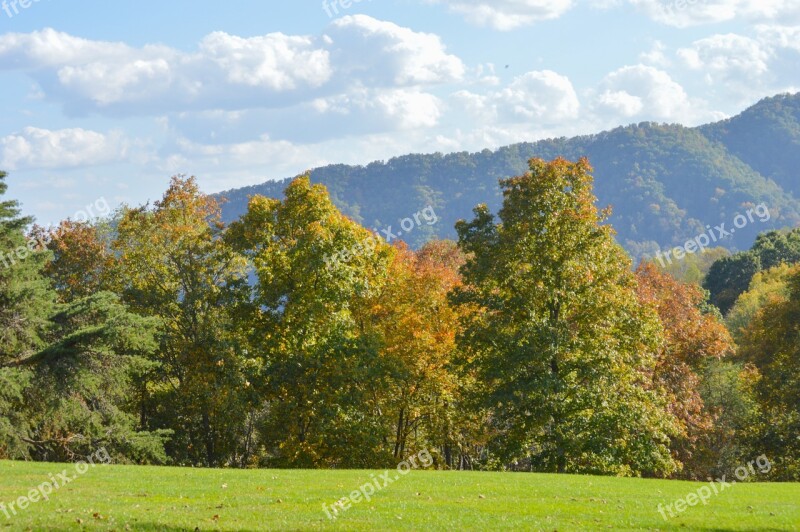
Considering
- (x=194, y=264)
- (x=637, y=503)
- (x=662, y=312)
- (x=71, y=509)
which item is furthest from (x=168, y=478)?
(x=662, y=312)

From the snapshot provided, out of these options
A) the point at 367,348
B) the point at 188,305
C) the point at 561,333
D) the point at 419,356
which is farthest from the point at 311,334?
the point at 561,333

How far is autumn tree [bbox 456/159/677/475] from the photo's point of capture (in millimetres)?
33906

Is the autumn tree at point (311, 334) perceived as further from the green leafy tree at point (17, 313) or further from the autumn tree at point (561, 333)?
the green leafy tree at point (17, 313)

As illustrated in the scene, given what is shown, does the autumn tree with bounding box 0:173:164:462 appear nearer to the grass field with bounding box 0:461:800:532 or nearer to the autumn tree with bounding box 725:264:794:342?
the grass field with bounding box 0:461:800:532

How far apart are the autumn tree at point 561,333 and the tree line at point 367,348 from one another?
0.30 ft

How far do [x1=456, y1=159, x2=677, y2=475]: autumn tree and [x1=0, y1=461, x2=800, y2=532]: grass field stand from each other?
603 cm

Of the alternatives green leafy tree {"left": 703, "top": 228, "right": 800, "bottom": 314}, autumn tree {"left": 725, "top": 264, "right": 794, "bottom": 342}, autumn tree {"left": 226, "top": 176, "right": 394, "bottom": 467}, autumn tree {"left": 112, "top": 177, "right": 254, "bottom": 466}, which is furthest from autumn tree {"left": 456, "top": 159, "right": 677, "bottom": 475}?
green leafy tree {"left": 703, "top": 228, "right": 800, "bottom": 314}

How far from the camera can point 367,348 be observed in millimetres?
39344

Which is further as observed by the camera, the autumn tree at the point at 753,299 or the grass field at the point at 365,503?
the autumn tree at the point at 753,299

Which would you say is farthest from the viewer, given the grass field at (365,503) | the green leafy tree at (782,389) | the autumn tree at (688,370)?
the autumn tree at (688,370)

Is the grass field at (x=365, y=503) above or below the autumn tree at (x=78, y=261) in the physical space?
below

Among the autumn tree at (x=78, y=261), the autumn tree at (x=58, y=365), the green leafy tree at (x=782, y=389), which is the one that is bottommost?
the green leafy tree at (x=782, y=389)

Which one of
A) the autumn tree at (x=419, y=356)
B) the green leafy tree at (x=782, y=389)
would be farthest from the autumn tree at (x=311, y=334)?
the green leafy tree at (x=782, y=389)

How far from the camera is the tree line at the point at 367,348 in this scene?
34438mm
